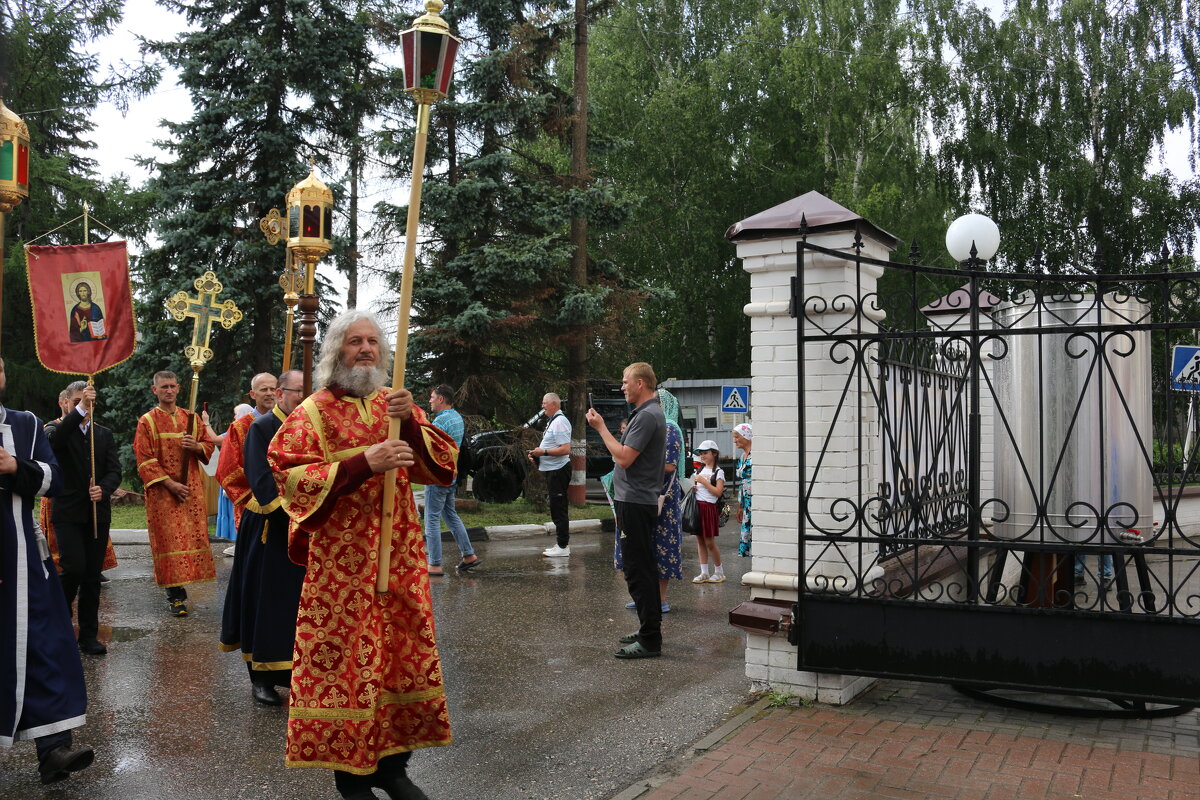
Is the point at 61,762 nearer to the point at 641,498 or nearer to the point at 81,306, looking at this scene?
the point at 641,498

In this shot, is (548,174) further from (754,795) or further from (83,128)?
(754,795)

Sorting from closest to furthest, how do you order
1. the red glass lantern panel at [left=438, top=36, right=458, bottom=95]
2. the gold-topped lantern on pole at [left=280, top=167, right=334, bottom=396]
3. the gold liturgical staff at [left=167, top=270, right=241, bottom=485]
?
the red glass lantern panel at [left=438, top=36, right=458, bottom=95], the gold-topped lantern on pole at [left=280, top=167, right=334, bottom=396], the gold liturgical staff at [left=167, top=270, right=241, bottom=485]

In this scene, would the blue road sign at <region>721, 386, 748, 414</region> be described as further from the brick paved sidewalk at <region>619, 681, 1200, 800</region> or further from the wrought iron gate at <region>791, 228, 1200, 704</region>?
the brick paved sidewalk at <region>619, 681, 1200, 800</region>

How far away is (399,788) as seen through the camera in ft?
12.8

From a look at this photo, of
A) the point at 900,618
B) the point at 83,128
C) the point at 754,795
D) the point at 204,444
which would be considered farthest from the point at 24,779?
the point at 83,128

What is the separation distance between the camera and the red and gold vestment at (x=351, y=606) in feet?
12.2

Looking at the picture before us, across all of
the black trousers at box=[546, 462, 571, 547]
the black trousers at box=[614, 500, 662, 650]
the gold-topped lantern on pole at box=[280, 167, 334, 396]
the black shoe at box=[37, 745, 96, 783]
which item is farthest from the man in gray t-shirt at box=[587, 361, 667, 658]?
the black trousers at box=[546, 462, 571, 547]

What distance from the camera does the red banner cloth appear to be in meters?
6.90

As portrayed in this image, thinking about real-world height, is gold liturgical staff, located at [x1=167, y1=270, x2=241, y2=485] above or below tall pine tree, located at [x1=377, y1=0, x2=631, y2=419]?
below

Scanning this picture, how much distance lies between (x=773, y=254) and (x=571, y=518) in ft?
33.4

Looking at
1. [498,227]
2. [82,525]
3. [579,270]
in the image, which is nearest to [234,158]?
[498,227]

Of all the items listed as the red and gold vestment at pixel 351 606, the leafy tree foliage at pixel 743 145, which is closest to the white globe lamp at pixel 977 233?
the red and gold vestment at pixel 351 606

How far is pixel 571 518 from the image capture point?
50.4 ft

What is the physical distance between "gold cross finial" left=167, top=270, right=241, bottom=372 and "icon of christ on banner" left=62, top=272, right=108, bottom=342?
4.66ft
